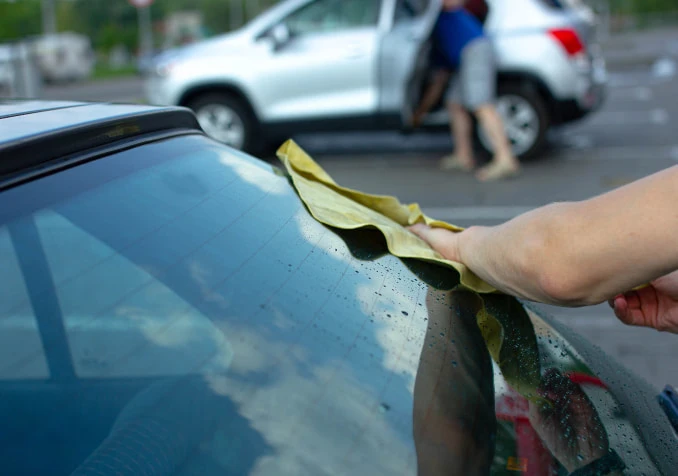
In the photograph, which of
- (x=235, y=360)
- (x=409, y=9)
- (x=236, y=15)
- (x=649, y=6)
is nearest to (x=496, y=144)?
(x=409, y=9)

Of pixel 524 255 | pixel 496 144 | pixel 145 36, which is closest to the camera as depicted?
pixel 524 255

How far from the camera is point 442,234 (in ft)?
6.93

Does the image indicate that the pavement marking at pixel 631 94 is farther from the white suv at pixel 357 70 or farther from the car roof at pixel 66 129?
the car roof at pixel 66 129

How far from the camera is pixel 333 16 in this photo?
845 cm

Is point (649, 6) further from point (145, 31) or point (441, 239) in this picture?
point (441, 239)

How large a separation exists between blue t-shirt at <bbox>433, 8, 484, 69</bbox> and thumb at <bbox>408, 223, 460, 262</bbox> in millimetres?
5900

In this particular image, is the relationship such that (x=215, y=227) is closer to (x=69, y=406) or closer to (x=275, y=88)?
(x=69, y=406)

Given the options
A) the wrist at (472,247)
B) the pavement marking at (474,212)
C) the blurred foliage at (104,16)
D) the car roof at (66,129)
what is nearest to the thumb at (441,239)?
the wrist at (472,247)

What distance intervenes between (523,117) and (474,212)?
7.01ft

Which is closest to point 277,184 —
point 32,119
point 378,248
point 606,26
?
point 378,248

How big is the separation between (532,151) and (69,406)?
300 inches

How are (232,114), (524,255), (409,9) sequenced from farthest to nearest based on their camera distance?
1. (232,114)
2. (409,9)
3. (524,255)

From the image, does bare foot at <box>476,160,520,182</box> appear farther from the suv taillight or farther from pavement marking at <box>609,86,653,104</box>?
pavement marking at <box>609,86,653,104</box>

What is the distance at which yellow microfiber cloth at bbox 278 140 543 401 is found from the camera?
163 centimetres
